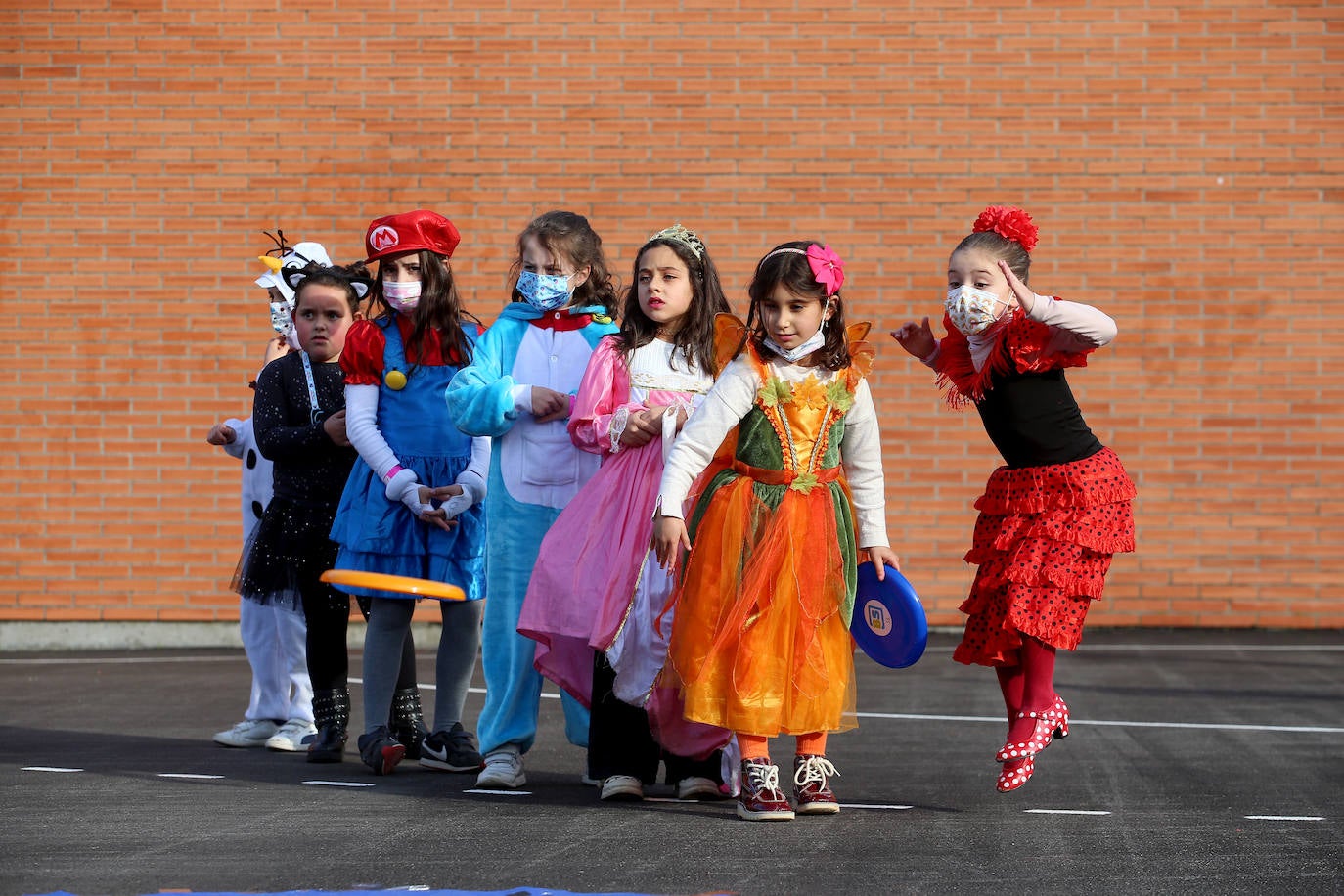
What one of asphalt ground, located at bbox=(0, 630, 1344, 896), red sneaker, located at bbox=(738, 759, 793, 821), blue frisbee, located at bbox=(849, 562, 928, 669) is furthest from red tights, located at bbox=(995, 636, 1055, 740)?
red sneaker, located at bbox=(738, 759, 793, 821)

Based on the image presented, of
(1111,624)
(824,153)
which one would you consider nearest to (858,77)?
(824,153)

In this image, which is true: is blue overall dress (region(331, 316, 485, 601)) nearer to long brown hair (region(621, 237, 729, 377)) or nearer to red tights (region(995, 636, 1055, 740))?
long brown hair (region(621, 237, 729, 377))

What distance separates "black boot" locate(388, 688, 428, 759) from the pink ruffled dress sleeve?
1.39m

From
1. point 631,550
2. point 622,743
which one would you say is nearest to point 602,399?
point 631,550

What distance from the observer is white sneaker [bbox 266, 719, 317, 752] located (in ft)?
20.2

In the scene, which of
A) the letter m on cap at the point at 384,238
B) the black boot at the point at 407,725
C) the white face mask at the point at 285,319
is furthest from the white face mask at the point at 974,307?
the white face mask at the point at 285,319

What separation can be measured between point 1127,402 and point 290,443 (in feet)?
21.9

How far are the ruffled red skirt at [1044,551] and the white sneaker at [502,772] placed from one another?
1410 millimetres

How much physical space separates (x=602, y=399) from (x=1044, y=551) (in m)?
1.37

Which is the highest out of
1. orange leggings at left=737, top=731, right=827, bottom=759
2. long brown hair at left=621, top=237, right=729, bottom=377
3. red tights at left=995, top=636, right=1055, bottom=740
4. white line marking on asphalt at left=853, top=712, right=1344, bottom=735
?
long brown hair at left=621, top=237, right=729, bottom=377

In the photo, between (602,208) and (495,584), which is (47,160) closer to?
(602,208)

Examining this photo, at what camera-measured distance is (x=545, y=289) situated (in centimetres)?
527

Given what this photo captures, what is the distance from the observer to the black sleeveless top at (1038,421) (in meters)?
4.83

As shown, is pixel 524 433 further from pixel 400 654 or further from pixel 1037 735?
pixel 1037 735
